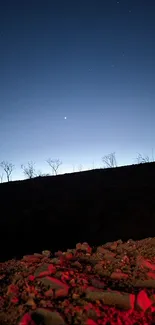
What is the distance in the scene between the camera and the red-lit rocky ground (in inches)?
80.0

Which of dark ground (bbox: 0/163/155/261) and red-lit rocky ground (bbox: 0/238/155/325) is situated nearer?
red-lit rocky ground (bbox: 0/238/155/325)

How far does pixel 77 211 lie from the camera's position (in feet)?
47.0

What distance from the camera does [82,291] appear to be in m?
2.34

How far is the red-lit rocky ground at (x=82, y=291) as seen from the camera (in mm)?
2033

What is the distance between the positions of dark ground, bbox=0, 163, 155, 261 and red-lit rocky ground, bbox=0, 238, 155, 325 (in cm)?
781

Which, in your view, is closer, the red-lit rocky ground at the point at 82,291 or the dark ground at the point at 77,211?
the red-lit rocky ground at the point at 82,291

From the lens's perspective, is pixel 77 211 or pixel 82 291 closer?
pixel 82 291

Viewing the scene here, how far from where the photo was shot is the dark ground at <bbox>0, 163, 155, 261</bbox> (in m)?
11.4

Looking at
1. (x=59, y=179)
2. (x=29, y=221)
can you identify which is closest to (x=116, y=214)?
(x=29, y=221)

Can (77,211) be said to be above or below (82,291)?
above

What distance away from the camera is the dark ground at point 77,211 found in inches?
451

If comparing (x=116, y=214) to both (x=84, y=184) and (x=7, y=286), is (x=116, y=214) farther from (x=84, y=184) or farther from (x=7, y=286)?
(x=7, y=286)

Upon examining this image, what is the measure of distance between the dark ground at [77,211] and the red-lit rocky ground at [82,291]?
25.6 feet

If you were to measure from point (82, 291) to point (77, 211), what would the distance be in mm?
12049
